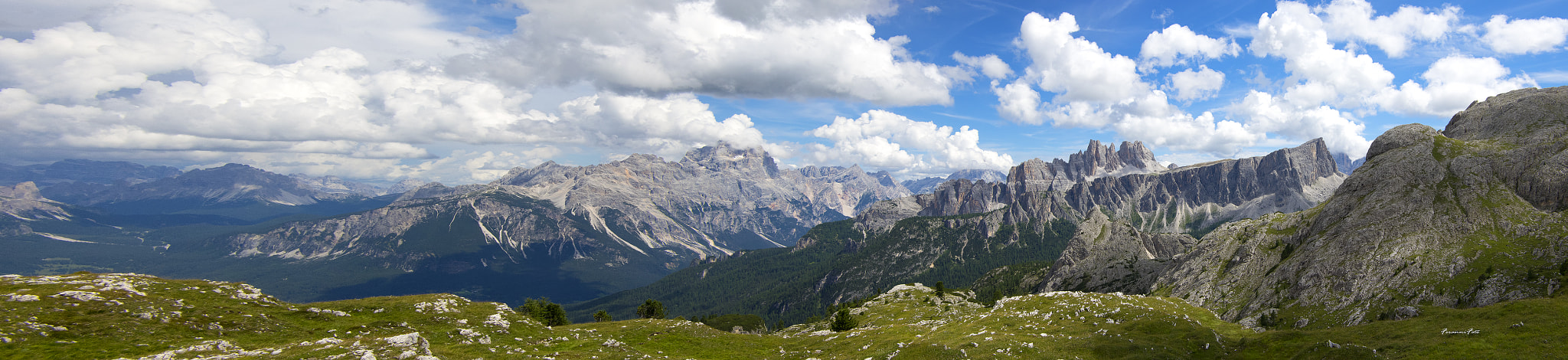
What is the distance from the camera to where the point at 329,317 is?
183 feet

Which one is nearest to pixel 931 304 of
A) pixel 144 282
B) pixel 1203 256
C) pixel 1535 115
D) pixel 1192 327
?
pixel 1203 256

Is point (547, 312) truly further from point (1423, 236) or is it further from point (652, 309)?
point (1423, 236)

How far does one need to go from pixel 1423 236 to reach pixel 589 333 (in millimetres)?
148892

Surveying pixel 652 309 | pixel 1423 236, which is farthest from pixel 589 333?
pixel 1423 236

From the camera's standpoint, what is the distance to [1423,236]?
336 feet

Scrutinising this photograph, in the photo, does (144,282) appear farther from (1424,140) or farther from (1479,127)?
(1479,127)

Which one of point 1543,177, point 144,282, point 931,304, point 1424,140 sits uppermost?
point 1424,140

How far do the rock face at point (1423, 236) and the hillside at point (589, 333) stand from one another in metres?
58.5

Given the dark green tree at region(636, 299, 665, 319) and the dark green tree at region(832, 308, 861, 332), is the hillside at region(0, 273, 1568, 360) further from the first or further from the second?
the dark green tree at region(636, 299, 665, 319)

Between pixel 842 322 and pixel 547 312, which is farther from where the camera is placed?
pixel 547 312

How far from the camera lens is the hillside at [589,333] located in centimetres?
3947

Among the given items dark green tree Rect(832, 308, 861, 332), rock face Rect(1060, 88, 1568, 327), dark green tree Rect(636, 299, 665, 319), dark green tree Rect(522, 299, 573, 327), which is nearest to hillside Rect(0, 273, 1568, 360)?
dark green tree Rect(832, 308, 861, 332)

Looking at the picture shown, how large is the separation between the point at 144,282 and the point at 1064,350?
8873 cm

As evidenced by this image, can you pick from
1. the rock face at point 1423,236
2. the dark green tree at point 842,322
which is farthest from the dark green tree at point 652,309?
the rock face at point 1423,236
